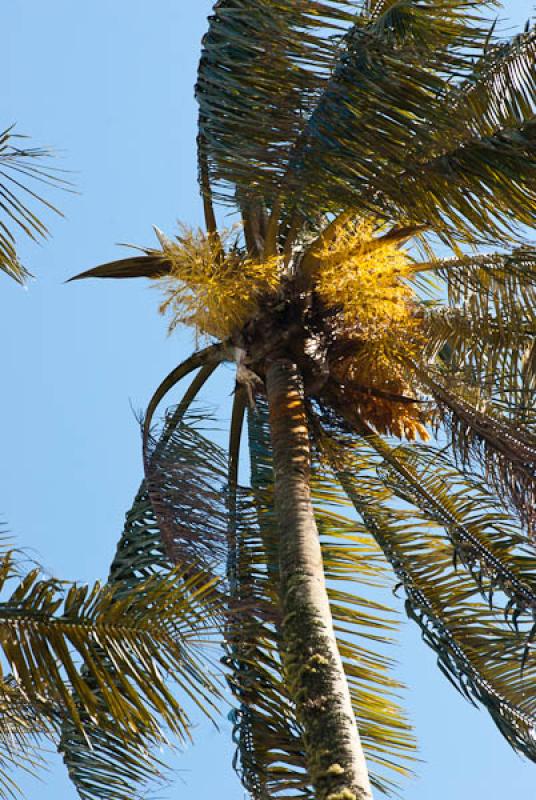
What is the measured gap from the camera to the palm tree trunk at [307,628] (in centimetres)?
461

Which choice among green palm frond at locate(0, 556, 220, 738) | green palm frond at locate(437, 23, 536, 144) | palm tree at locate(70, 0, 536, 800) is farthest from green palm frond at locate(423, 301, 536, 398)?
green palm frond at locate(0, 556, 220, 738)

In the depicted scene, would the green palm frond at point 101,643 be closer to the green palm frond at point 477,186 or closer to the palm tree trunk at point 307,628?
the palm tree trunk at point 307,628

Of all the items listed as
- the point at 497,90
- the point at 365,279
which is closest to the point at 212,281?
the point at 365,279

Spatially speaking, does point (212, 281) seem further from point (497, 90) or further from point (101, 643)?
point (101, 643)

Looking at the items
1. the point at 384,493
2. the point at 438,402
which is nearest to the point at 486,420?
the point at 438,402

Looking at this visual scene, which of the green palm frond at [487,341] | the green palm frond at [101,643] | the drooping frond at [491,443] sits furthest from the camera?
the green palm frond at [487,341]

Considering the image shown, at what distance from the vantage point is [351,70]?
5.54 meters

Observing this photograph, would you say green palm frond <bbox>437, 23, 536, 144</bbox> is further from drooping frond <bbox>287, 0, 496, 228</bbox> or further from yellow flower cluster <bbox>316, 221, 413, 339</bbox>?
yellow flower cluster <bbox>316, 221, 413, 339</bbox>

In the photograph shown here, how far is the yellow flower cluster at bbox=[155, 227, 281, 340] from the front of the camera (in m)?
6.78

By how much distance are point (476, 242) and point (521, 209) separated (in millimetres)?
275

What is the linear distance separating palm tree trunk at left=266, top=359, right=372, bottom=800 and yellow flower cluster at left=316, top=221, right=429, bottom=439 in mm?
500

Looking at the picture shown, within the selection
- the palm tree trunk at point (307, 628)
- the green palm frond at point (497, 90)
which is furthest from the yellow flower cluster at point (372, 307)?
the green palm frond at point (497, 90)

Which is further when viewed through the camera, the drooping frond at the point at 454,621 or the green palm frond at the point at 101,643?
the drooping frond at the point at 454,621

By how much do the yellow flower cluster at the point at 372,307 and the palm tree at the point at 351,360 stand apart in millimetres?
14
